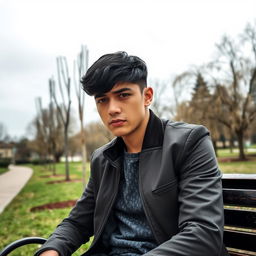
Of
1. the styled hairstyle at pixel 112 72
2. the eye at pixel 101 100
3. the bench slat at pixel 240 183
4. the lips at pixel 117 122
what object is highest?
the styled hairstyle at pixel 112 72

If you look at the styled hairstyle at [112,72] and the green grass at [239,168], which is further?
the green grass at [239,168]

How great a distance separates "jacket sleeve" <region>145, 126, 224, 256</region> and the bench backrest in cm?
33

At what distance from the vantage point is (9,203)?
9406mm

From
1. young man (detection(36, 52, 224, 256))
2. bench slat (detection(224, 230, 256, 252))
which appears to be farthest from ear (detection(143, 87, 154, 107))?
bench slat (detection(224, 230, 256, 252))

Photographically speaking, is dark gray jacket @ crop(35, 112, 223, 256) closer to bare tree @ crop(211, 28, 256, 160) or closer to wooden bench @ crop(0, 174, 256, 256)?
wooden bench @ crop(0, 174, 256, 256)

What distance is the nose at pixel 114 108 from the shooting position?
1.67 metres

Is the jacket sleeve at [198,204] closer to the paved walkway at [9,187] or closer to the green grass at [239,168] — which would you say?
the paved walkway at [9,187]

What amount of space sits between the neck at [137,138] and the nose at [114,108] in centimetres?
18

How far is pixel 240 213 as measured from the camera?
1735mm

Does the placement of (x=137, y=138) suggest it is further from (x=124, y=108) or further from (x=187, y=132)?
Result: (x=187, y=132)

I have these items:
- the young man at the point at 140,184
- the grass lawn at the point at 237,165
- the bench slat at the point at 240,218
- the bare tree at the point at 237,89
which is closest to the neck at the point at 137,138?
the young man at the point at 140,184

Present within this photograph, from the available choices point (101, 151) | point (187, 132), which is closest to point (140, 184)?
point (187, 132)

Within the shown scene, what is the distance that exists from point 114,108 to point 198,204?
2.31ft

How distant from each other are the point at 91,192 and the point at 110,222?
0.96 ft
